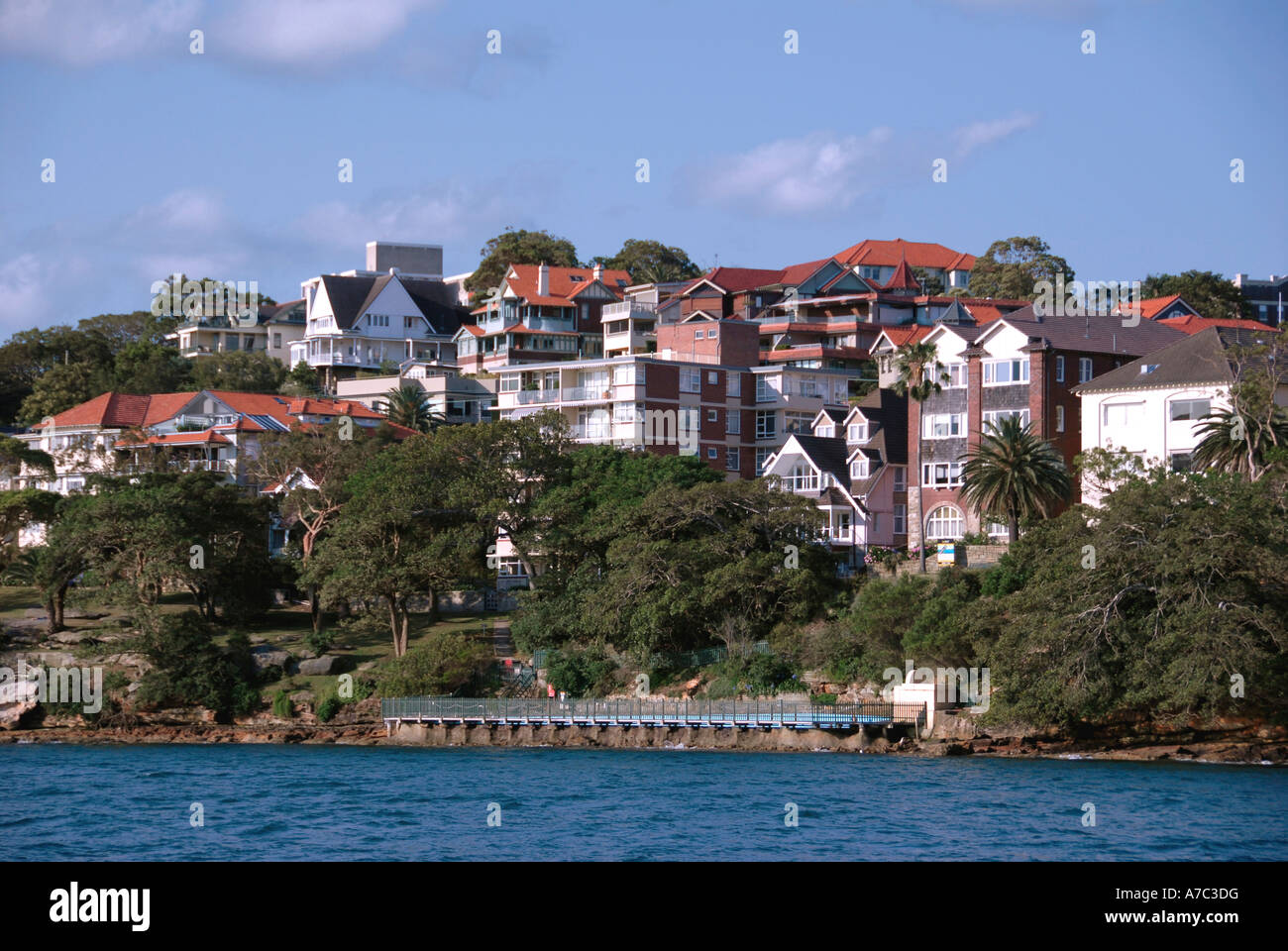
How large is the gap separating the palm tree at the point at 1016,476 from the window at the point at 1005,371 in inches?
278

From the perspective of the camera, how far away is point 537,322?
12556 centimetres

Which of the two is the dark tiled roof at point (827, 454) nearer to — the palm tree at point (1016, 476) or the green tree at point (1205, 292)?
the palm tree at point (1016, 476)

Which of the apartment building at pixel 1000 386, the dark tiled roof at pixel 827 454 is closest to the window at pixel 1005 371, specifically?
the apartment building at pixel 1000 386

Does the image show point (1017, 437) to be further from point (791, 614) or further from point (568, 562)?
point (568, 562)

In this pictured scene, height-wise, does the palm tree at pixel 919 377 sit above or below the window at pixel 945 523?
above

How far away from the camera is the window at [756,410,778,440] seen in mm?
104694

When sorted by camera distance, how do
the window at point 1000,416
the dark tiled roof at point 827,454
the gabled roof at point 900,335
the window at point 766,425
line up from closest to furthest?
the window at point 1000,416 → the dark tiled roof at point 827,454 → the gabled roof at point 900,335 → the window at point 766,425

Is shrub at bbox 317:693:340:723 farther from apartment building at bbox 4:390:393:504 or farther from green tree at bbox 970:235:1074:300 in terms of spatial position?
green tree at bbox 970:235:1074:300

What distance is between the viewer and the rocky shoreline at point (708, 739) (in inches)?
2160

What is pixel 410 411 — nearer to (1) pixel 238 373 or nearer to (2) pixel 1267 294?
(1) pixel 238 373

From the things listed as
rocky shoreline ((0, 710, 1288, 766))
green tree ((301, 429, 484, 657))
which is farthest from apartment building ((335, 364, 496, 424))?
rocky shoreline ((0, 710, 1288, 766))

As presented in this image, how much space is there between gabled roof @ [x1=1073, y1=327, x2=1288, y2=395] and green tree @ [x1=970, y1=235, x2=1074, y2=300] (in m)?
54.1

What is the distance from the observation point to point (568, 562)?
7475 centimetres

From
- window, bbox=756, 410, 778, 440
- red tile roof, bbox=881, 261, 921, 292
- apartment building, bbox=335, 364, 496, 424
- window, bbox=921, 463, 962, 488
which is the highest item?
red tile roof, bbox=881, 261, 921, 292
